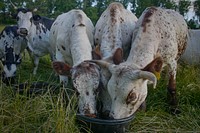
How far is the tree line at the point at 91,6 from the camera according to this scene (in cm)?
1487

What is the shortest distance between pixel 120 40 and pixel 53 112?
5.27ft

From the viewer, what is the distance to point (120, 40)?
4363 millimetres

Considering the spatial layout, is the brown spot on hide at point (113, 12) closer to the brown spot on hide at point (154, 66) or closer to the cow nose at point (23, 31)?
the brown spot on hide at point (154, 66)

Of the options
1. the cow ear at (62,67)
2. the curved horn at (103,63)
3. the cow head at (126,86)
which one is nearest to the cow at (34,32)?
the cow ear at (62,67)

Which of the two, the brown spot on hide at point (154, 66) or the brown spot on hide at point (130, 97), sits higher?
the brown spot on hide at point (154, 66)

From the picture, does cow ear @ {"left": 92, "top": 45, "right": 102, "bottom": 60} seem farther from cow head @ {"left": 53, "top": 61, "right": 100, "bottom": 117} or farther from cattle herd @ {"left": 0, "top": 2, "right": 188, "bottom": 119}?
cow head @ {"left": 53, "top": 61, "right": 100, "bottom": 117}

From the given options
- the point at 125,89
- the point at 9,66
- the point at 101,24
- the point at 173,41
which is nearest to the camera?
the point at 125,89

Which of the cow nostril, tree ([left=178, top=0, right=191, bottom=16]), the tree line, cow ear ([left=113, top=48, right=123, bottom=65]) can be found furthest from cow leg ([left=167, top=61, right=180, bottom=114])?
tree ([left=178, top=0, right=191, bottom=16])

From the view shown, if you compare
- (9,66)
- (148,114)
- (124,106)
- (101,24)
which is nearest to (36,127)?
(124,106)

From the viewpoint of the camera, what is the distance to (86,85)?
3.43 metres

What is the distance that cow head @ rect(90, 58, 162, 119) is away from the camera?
3229 mm

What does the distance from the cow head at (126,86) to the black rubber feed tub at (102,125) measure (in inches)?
5.9

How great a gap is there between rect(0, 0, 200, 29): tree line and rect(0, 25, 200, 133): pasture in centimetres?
583

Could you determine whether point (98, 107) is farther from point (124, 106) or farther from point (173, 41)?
point (173, 41)
